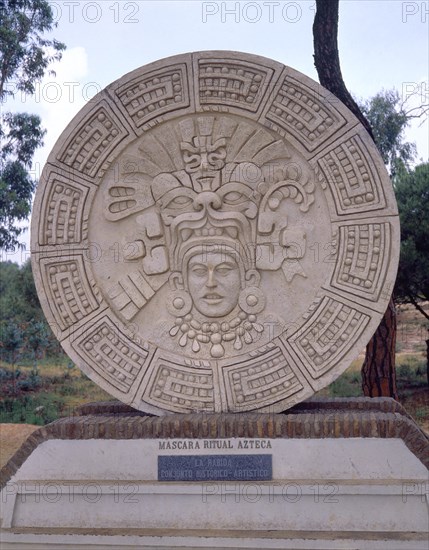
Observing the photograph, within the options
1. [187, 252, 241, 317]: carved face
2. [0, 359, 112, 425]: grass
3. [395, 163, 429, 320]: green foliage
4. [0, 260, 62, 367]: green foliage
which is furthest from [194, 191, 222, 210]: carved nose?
[0, 260, 62, 367]: green foliage

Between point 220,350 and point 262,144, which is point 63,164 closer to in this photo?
point 262,144

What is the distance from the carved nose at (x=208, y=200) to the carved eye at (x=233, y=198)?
0.20 ft

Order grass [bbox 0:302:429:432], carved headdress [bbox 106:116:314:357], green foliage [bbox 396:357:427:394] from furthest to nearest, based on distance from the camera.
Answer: green foliage [bbox 396:357:427:394], grass [bbox 0:302:429:432], carved headdress [bbox 106:116:314:357]

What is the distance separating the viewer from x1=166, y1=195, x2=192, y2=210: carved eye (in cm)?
532

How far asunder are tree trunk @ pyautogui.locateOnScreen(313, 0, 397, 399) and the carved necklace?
3.96 metres

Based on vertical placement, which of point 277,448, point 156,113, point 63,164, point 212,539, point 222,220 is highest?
point 156,113

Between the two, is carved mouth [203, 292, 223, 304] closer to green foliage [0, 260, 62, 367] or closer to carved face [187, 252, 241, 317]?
carved face [187, 252, 241, 317]

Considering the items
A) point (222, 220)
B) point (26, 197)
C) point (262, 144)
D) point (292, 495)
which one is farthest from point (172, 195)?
point (26, 197)

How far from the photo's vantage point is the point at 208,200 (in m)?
5.24

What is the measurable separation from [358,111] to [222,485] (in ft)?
18.7

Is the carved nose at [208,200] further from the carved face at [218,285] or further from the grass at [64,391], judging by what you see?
the grass at [64,391]

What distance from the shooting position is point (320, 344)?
5086 mm

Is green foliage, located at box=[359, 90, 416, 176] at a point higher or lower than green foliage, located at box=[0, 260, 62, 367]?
higher

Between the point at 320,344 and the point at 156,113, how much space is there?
7.21 feet
